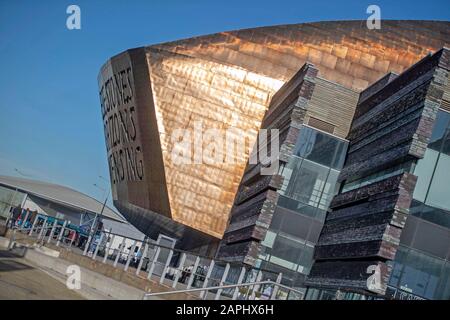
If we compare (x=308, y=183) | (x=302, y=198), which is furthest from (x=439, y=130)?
(x=302, y=198)

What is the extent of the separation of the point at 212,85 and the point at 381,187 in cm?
1492

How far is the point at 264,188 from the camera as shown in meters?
24.1

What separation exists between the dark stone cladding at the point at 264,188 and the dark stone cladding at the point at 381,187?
2.63 meters

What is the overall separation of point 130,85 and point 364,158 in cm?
1564

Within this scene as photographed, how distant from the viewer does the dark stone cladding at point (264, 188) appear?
23.0 metres

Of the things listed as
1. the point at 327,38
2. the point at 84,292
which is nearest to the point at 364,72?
the point at 327,38

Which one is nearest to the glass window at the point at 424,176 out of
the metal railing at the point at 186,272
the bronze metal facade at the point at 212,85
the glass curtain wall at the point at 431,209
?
the glass curtain wall at the point at 431,209

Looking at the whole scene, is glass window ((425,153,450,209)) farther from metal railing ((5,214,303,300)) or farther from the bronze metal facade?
the bronze metal facade

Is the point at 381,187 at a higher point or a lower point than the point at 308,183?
lower

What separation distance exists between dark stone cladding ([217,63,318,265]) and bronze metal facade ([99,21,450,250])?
1947 millimetres

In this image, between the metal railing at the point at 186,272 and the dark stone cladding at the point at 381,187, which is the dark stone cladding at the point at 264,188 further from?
the dark stone cladding at the point at 381,187

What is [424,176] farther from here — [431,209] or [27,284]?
[27,284]

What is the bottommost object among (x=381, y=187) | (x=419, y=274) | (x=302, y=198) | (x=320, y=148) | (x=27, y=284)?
(x=27, y=284)
